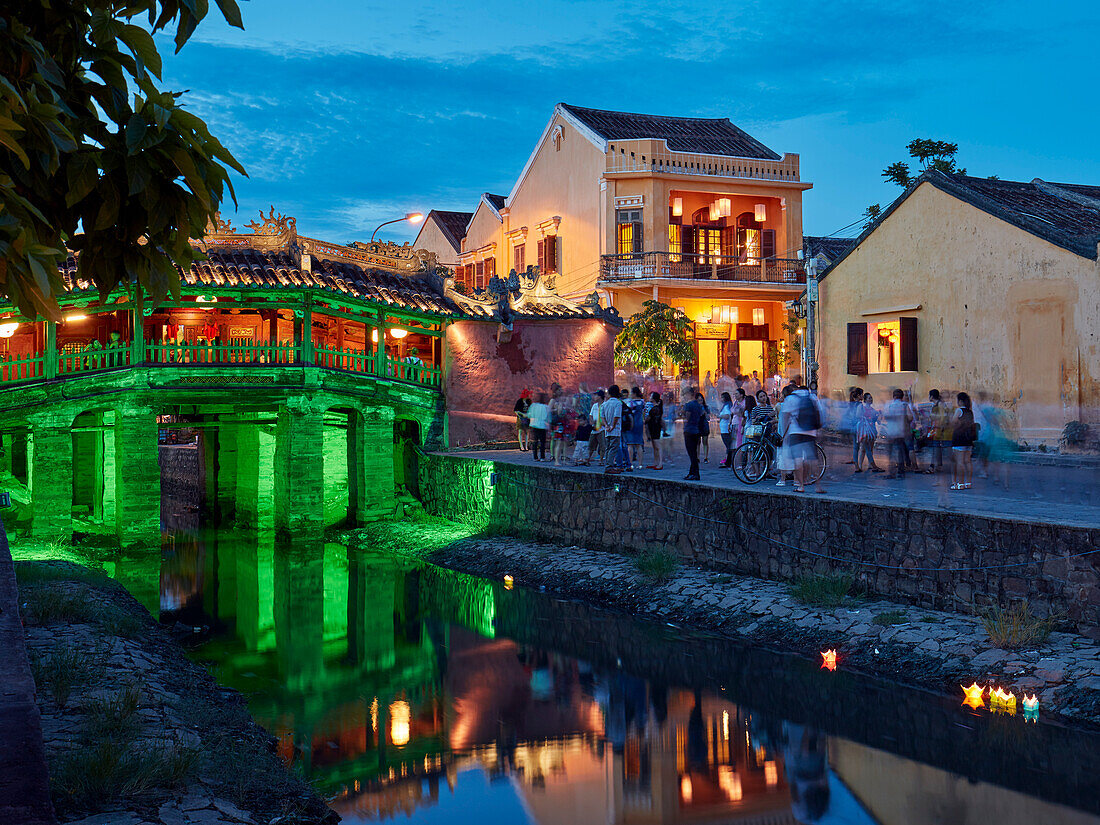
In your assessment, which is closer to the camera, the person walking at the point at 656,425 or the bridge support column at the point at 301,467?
the person walking at the point at 656,425

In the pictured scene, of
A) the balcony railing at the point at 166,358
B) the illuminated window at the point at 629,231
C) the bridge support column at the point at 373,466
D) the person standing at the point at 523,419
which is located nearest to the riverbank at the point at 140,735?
the balcony railing at the point at 166,358

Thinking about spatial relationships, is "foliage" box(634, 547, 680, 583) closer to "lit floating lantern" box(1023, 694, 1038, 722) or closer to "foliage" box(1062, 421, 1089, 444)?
"lit floating lantern" box(1023, 694, 1038, 722)

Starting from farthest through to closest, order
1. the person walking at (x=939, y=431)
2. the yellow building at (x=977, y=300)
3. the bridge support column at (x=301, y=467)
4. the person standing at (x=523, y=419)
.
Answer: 1. the person standing at (x=523, y=419)
2. the bridge support column at (x=301, y=467)
3. the yellow building at (x=977, y=300)
4. the person walking at (x=939, y=431)

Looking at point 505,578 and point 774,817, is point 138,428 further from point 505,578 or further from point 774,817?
point 774,817

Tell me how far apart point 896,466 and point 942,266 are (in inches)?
238

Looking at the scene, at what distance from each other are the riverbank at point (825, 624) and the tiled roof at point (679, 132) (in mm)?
19645

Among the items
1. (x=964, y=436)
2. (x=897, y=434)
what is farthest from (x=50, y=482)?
(x=964, y=436)

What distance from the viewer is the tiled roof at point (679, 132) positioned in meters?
33.7

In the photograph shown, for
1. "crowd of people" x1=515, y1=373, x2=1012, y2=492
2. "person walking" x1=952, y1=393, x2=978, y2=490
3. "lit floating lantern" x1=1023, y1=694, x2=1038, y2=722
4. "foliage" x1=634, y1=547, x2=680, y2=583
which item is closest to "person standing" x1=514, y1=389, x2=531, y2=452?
"crowd of people" x1=515, y1=373, x2=1012, y2=492

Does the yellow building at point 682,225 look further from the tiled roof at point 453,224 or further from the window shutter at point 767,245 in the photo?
the tiled roof at point 453,224

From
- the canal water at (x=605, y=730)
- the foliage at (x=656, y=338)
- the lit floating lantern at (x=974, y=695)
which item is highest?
the foliage at (x=656, y=338)

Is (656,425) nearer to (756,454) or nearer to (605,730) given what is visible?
(756,454)

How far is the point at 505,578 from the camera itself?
17656 mm

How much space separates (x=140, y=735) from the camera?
7.33 m
